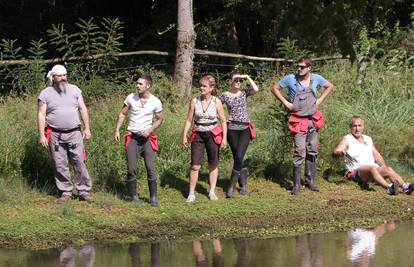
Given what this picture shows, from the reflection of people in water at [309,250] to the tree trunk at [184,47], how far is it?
6.92 metres

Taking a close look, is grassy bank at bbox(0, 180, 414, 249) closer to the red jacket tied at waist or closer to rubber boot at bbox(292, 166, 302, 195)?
rubber boot at bbox(292, 166, 302, 195)

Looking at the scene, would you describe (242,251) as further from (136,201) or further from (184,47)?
(184,47)

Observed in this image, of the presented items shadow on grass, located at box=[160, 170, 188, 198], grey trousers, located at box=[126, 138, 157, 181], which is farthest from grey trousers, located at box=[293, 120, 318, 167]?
grey trousers, located at box=[126, 138, 157, 181]

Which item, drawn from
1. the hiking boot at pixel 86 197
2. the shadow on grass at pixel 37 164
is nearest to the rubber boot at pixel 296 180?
the hiking boot at pixel 86 197

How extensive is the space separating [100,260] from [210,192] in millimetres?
2968

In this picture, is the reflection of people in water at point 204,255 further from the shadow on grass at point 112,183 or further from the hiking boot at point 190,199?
the shadow on grass at point 112,183

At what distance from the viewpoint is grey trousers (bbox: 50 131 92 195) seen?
9812mm

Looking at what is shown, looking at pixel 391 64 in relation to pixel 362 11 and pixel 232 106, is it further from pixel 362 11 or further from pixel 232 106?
pixel 362 11

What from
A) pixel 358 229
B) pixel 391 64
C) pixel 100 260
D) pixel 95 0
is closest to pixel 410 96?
pixel 391 64

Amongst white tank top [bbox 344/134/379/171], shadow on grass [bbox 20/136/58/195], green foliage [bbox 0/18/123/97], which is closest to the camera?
shadow on grass [bbox 20/136/58/195]

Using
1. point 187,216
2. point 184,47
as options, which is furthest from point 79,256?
point 184,47

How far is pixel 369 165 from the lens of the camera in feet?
37.0

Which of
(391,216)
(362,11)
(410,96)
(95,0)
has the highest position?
(95,0)

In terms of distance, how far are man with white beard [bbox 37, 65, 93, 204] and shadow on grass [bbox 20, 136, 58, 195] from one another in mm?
763
